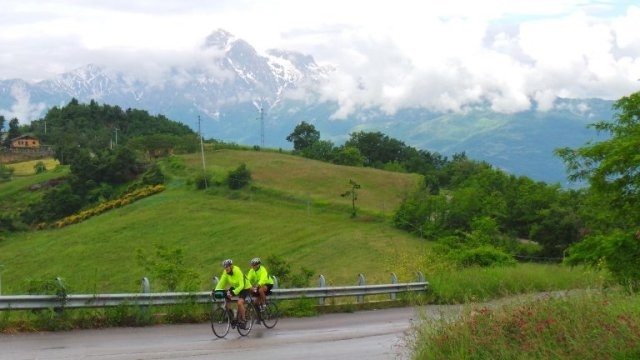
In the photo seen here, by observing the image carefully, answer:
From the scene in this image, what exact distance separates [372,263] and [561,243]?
19248 mm

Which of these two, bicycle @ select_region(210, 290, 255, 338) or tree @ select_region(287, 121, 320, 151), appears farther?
tree @ select_region(287, 121, 320, 151)

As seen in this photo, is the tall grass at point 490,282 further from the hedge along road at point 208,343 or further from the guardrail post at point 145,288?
the guardrail post at point 145,288

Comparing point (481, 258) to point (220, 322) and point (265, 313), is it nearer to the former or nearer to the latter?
point (265, 313)

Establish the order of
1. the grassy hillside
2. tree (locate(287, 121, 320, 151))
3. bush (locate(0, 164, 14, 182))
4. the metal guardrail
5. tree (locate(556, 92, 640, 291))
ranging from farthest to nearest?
tree (locate(287, 121, 320, 151)) → bush (locate(0, 164, 14, 182)) → the grassy hillside → tree (locate(556, 92, 640, 291)) → the metal guardrail

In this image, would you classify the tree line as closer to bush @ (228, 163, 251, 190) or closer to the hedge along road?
the hedge along road

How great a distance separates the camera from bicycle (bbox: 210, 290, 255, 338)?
16094 millimetres

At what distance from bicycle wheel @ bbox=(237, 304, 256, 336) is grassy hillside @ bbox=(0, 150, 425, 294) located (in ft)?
127

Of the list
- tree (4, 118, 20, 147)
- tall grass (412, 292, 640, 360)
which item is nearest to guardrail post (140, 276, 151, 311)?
tall grass (412, 292, 640, 360)

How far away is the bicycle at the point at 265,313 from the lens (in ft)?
58.3

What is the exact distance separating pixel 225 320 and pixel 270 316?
219 cm

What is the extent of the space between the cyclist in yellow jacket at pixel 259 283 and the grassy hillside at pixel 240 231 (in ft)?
124

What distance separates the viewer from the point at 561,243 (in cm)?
7119

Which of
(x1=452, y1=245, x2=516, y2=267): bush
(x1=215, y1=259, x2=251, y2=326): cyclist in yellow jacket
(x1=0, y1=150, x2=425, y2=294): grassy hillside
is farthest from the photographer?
(x1=0, y1=150, x2=425, y2=294): grassy hillside

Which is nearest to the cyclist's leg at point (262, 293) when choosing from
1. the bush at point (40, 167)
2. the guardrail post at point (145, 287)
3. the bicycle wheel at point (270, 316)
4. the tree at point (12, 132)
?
the bicycle wheel at point (270, 316)
